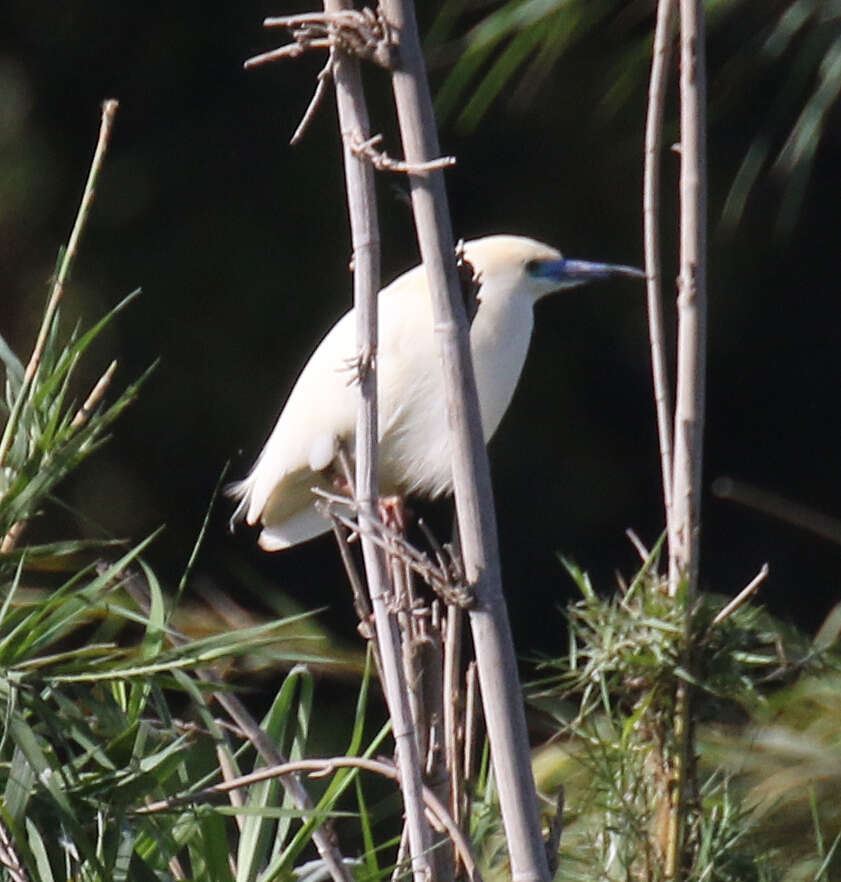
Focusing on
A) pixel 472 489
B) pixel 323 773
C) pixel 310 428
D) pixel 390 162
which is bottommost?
pixel 310 428

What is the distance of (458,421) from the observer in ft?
1.89

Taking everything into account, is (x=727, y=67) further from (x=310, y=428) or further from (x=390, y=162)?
(x=390, y=162)

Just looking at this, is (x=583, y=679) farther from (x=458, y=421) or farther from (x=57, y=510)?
(x=57, y=510)

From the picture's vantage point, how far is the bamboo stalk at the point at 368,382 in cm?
60

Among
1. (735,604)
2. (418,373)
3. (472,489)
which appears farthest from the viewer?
(418,373)

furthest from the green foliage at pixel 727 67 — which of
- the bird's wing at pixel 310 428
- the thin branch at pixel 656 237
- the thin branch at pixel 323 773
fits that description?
the thin branch at pixel 323 773

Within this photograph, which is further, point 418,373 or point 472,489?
point 418,373

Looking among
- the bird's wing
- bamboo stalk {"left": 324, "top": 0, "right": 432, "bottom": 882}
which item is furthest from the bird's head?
bamboo stalk {"left": 324, "top": 0, "right": 432, "bottom": 882}

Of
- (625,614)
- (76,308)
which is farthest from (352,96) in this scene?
(76,308)

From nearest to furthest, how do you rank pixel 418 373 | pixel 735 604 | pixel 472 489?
1. pixel 472 489
2. pixel 735 604
3. pixel 418 373

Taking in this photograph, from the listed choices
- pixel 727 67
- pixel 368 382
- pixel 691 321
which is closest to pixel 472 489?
pixel 368 382

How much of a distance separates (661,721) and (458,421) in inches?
8.3

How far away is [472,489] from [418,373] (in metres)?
0.88

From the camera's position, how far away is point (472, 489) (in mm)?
570
